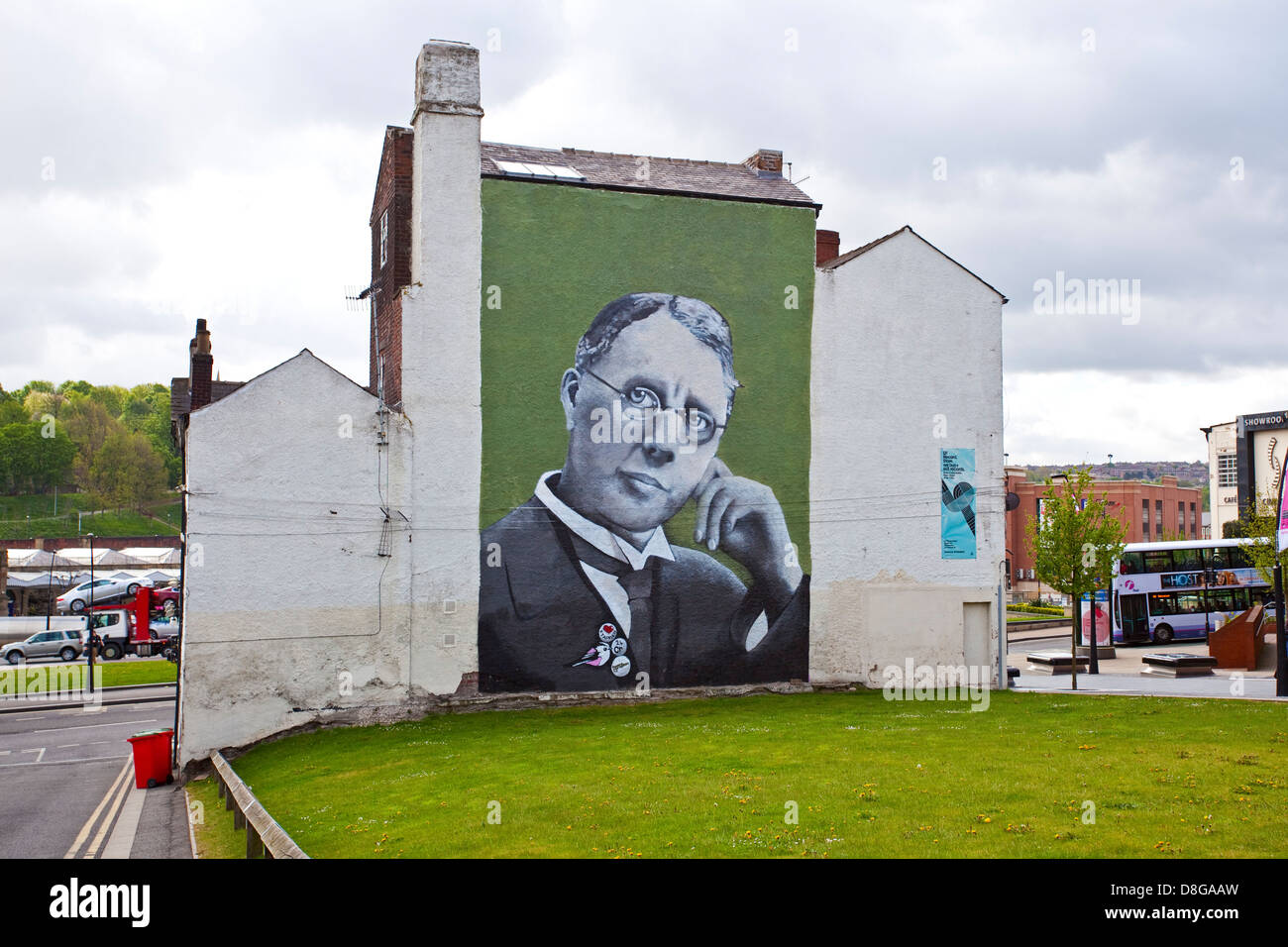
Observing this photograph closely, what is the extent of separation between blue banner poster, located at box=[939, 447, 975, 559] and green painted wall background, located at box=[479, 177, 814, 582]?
427 cm

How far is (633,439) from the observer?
27.7 meters

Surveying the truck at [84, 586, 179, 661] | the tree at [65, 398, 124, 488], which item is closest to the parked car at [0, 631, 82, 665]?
the truck at [84, 586, 179, 661]

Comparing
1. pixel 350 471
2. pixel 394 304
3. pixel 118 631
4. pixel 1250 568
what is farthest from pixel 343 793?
pixel 118 631

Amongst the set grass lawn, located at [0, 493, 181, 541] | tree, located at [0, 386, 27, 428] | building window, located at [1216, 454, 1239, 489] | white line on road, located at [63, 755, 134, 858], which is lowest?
white line on road, located at [63, 755, 134, 858]

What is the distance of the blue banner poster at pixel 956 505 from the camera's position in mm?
30266

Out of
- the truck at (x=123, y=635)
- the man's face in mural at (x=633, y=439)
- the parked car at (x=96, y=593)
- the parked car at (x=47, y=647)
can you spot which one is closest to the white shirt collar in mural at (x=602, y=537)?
the man's face in mural at (x=633, y=439)

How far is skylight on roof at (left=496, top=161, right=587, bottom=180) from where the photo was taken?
2769 cm

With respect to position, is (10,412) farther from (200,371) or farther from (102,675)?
(200,371)

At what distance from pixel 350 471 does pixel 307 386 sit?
229 centimetres

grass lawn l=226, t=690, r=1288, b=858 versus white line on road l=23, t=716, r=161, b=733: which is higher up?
grass lawn l=226, t=690, r=1288, b=858

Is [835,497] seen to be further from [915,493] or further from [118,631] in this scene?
[118,631]

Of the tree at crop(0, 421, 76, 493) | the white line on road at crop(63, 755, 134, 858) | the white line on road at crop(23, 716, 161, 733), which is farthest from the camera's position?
the tree at crop(0, 421, 76, 493)

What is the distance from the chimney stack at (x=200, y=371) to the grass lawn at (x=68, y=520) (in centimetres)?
10320

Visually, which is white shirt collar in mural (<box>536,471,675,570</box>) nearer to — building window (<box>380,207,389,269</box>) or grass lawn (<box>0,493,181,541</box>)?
building window (<box>380,207,389,269</box>)
